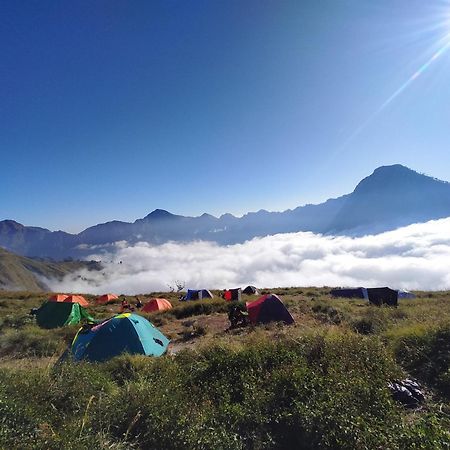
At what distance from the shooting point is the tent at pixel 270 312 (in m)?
14.2

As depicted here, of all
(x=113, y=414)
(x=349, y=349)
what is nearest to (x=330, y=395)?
(x=349, y=349)

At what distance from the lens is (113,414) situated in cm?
446

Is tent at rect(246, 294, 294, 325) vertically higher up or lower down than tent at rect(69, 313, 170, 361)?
lower down

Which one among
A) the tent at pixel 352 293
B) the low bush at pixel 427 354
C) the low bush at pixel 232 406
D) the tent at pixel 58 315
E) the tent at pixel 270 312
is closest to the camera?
the low bush at pixel 232 406

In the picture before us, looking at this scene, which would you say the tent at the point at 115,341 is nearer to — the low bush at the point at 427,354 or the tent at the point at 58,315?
the low bush at the point at 427,354

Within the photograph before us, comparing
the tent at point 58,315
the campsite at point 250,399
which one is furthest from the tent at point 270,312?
the tent at point 58,315

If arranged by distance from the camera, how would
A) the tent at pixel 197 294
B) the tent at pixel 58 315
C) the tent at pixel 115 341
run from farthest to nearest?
the tent at pixel 197 294 → the tent at pixel 58 315 → the tent at pixel 115 341

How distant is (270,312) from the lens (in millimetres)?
14398

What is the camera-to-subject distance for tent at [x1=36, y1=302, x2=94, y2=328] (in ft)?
57.1

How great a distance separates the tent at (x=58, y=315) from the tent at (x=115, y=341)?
8553mm

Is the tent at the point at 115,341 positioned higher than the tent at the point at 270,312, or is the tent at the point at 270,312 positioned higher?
the tent at the point at 115,341

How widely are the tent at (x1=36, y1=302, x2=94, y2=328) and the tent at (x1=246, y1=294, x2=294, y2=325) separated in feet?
31.0

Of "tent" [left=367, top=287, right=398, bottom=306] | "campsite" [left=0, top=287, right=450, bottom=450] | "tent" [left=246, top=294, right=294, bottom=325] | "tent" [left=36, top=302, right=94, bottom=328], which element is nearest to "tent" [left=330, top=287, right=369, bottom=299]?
"tent" [left=367, top=287, right=398, bottom=306]

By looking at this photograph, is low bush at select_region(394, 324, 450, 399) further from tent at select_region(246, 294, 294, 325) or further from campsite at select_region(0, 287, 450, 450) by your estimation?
tent at select_region(246, 294, 294, 325)
